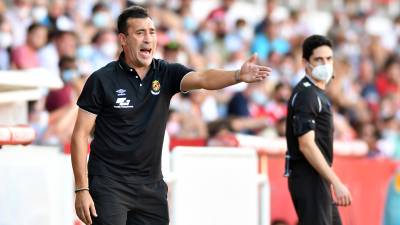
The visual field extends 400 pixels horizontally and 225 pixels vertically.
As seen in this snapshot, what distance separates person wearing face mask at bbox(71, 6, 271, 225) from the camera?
23.2 ft

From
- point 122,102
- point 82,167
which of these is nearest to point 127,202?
point 82,167

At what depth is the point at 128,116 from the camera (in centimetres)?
716

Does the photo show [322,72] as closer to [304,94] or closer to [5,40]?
[304,94]

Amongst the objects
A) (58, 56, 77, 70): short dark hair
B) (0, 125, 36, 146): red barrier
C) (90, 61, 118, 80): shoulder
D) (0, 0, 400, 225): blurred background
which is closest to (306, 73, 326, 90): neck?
(0, 0, 400, 225): blurred background

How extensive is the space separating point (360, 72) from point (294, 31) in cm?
189

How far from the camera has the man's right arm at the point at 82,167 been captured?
22.8ft

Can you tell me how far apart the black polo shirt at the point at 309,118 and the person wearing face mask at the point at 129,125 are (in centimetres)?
174

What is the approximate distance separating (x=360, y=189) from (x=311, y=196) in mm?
4909

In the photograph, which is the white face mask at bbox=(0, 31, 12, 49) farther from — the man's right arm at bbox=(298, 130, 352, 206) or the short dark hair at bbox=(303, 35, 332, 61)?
the man's right arm at bbox=(298, 130, 352, 206)

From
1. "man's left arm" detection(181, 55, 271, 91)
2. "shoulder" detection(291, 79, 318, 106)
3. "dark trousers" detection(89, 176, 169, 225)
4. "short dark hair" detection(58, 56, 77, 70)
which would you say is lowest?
"dark trousers" detection(89, 176, 169, 225)

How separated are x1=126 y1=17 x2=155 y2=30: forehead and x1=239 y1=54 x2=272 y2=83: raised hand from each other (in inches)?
37.7

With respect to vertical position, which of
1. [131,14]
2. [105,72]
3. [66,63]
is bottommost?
[105,72]

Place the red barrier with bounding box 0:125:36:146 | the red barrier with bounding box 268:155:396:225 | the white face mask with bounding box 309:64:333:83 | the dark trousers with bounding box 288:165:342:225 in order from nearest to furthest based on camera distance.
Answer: the red barrier with bounding box 0:125:36:146 → the dark trousers with bounding box 288:165:342:225 → the white face mask with bounding box 309:64:333:83 → the red barrier with bounding box 268:155:396:225

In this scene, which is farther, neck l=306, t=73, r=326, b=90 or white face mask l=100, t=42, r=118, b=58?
white face mask l=100, t=42, r=118, b=58
